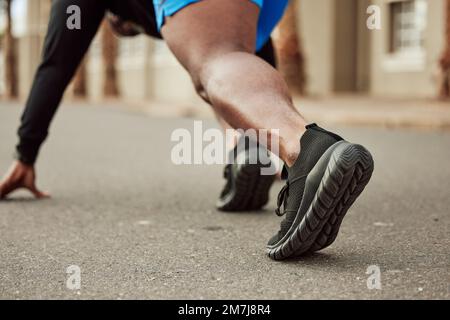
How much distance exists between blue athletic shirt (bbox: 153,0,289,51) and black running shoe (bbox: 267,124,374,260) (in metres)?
0.65

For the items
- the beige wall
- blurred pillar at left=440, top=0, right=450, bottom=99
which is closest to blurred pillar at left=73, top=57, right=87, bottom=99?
the beige wall

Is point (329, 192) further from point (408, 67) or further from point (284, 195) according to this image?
point (408, 67)

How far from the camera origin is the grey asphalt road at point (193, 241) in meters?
2.00

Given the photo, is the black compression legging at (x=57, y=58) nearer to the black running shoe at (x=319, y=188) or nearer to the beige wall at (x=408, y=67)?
the black running shoe at (x=319, y=188)

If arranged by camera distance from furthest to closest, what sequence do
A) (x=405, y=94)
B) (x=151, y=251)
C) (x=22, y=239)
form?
1. (x=405, y=94)
2. (x=22, y=239)
3. (x=151, y=251)

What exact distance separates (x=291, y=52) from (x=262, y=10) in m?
11.9

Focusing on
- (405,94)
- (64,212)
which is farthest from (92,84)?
(64,212)

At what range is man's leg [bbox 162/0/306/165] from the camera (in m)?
2.25

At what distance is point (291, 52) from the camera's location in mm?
14680

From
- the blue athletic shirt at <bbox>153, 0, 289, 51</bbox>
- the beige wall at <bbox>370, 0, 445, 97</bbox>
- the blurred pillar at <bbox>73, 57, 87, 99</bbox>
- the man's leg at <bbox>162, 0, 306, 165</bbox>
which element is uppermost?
the blue athletic shirt at <bbox>153, 0, 289, 51</bbox>
